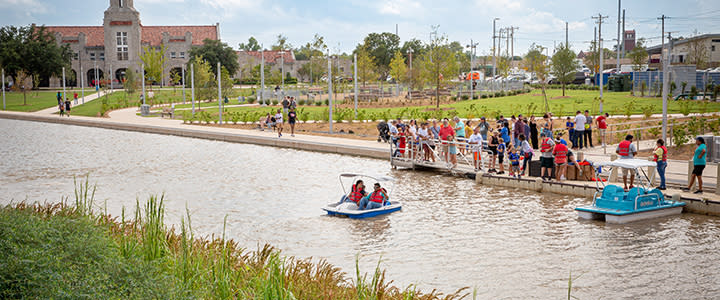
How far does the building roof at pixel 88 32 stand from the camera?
111 meters

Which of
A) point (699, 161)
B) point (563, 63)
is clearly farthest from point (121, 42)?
point (699, 161)

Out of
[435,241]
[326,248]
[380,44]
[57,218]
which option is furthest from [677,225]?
[380,44]

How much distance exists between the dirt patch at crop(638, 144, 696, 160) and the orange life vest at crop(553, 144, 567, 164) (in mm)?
5917

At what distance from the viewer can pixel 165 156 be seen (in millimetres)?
29047

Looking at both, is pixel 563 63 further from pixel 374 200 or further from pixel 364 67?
pixel 374 200

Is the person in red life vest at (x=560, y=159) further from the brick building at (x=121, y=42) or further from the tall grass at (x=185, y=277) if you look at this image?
the brick building at (x=121, y=42)

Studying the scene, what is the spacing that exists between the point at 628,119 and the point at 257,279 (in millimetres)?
27864

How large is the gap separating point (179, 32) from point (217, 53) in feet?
61.3

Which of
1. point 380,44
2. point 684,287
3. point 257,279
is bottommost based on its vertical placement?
point 684,287

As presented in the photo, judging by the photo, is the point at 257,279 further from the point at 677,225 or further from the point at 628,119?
the point at 628,119

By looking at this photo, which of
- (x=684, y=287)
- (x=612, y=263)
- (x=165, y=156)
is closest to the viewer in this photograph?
(x=684, y=287)

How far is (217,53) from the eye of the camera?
95.2 m

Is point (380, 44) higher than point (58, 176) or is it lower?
higher

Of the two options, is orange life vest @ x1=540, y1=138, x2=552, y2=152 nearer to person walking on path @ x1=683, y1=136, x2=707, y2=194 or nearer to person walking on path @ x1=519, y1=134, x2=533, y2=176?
person walking on path @ x1=519, y1=134, x2=533, y2=176
